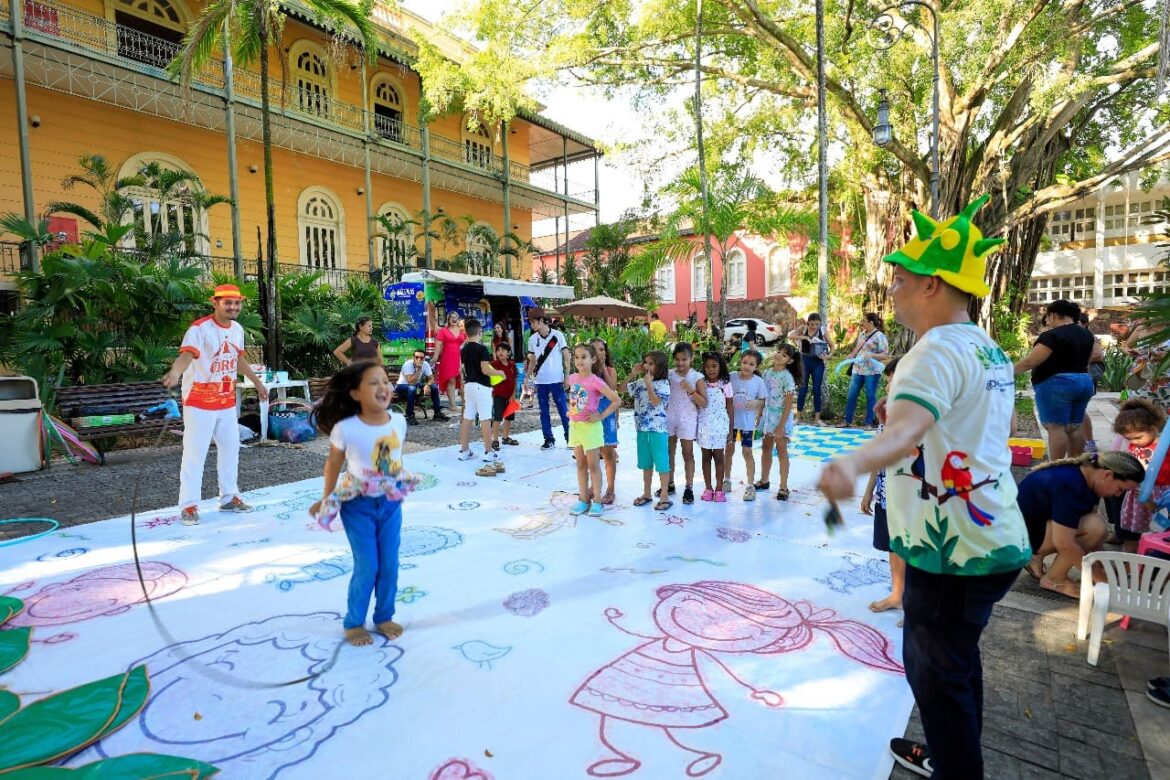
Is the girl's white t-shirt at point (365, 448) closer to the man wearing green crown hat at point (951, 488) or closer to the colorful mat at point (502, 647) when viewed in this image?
the colorful mat at point (502, 647)

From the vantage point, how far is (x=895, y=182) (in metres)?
16.3

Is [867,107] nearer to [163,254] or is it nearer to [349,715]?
[163,254]

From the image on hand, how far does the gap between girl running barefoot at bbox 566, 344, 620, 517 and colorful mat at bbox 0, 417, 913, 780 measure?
48 centimetres

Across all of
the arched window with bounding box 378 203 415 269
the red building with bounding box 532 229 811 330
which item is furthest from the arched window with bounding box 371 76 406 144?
the red building with bounding box 532 229 811 330

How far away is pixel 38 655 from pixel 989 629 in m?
→ 4.63

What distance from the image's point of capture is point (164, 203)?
14.1m

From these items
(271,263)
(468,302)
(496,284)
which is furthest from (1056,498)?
(468,302)

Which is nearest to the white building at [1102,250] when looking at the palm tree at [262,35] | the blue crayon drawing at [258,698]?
the palm tree at [262,35]

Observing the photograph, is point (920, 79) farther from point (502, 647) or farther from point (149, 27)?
point (149, 27)

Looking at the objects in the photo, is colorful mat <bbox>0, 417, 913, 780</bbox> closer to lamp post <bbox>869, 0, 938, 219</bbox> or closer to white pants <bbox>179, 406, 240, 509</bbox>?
white pants <bbox>179, 406, 240, 509</bbox>

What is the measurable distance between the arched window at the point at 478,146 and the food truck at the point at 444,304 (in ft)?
22.3

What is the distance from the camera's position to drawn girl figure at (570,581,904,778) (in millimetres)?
2445

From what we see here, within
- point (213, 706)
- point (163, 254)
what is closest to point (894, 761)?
point (213, 706)

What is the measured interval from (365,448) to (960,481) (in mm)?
2416
